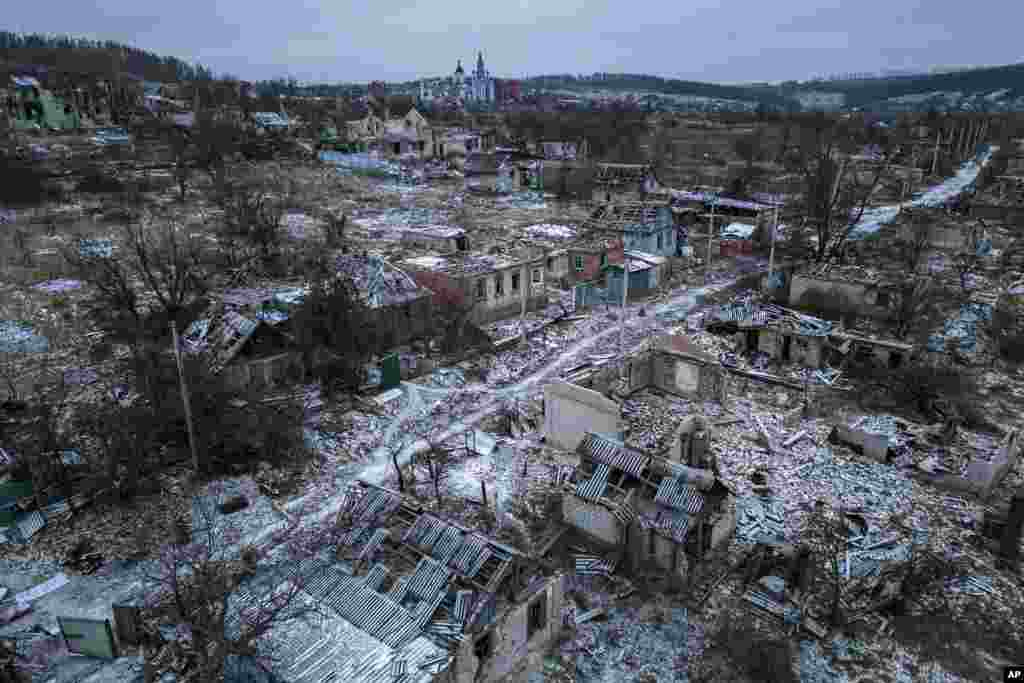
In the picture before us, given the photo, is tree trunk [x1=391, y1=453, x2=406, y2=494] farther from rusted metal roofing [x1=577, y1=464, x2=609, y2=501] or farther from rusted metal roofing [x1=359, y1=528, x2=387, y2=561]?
rusted metal roofing [x1=577, y1=464, x2=609, y2=501]

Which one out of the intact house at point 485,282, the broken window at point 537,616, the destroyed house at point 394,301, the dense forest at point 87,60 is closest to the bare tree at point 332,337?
the destroyed house at point 394,301

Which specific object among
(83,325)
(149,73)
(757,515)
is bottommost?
(757,515)

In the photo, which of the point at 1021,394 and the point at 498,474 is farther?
the point at 1021,394

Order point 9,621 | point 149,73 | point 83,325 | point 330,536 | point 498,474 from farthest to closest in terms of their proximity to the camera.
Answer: point 149,73 → point 83,325 → point 498,474 → point 330,536 → point 9,621

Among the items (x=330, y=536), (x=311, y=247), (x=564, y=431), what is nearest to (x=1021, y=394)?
(x=564, y=431)

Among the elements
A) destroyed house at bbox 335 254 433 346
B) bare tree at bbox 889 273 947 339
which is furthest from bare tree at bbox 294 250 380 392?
bare tree at bbox 889 273 947 339

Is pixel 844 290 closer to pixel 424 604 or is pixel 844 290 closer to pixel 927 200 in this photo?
pixel 424 604

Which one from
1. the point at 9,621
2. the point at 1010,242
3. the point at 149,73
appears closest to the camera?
the point at 9,621

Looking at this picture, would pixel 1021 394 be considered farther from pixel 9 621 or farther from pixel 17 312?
pixel 17 312

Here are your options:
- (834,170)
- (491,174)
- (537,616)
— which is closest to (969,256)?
(834,170)
